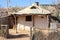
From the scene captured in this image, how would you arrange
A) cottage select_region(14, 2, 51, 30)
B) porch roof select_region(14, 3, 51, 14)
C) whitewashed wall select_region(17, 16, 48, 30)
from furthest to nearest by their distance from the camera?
1. whitewashed wall select_region(17, 16, 48, 30)
2. cottage select_region(14, 2, 51, 30)
3. porch roof select_region(14, 3, 51, 14)

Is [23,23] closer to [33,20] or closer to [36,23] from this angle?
[33,20]

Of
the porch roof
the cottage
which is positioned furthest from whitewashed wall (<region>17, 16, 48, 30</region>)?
the porch roof

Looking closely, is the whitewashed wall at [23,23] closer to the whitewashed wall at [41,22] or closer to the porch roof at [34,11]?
the whitewashed wall at [41,22]

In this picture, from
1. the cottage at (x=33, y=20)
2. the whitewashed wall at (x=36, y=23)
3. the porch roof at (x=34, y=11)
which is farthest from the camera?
the whitewashed wall at (x=36, y=23)

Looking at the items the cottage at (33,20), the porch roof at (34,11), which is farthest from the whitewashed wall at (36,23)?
the porch roof at (34,11)

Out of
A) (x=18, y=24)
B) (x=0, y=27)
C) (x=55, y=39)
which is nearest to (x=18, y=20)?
(x=18, y=24)

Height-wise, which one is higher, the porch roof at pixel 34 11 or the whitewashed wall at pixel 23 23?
the porch roof at pixel 34 11

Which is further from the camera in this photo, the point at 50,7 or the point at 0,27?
the point at 50,7

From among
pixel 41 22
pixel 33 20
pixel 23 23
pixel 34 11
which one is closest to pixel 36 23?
pixel 33 20

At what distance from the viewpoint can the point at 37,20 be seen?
3094 cm

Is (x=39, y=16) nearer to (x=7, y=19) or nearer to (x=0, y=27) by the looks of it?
(x=7, y=19)

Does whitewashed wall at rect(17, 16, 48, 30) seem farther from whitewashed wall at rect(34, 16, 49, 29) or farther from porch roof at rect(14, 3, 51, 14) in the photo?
porch roof at rect(14, 3, 51, 14)

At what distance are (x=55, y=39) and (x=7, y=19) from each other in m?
23.3

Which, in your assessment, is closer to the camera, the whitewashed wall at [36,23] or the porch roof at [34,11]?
the porch roof at [34,11]
